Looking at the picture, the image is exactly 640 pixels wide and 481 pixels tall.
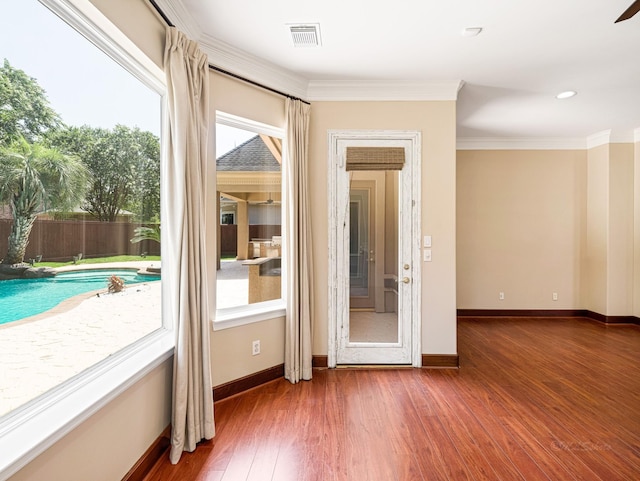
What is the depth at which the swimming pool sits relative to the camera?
1328 mm

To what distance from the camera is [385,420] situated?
2529mm

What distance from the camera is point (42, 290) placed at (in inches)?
58.9

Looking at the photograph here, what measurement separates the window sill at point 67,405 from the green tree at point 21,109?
1.05 meters

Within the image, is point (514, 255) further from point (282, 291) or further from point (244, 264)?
point (244, 264)

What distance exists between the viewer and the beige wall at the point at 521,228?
5590mm

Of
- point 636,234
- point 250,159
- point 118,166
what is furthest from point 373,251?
point 636,234

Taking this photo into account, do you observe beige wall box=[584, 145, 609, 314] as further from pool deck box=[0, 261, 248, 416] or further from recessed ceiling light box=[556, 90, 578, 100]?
pool deck box=[0, 261, 248, 416]

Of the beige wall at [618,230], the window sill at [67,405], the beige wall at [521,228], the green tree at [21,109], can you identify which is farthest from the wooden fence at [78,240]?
the beige wall at [618,230]

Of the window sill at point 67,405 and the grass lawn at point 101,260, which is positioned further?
the grass lawn at point 101,260

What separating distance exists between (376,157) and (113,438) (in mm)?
3004

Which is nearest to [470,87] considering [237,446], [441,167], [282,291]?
[441,167]

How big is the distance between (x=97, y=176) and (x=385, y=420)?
96.5 inches

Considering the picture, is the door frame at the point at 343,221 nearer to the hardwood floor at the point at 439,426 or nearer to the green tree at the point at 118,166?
the hardwood floor at the point at 439,426

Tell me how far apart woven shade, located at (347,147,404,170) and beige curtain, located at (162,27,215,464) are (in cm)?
164
